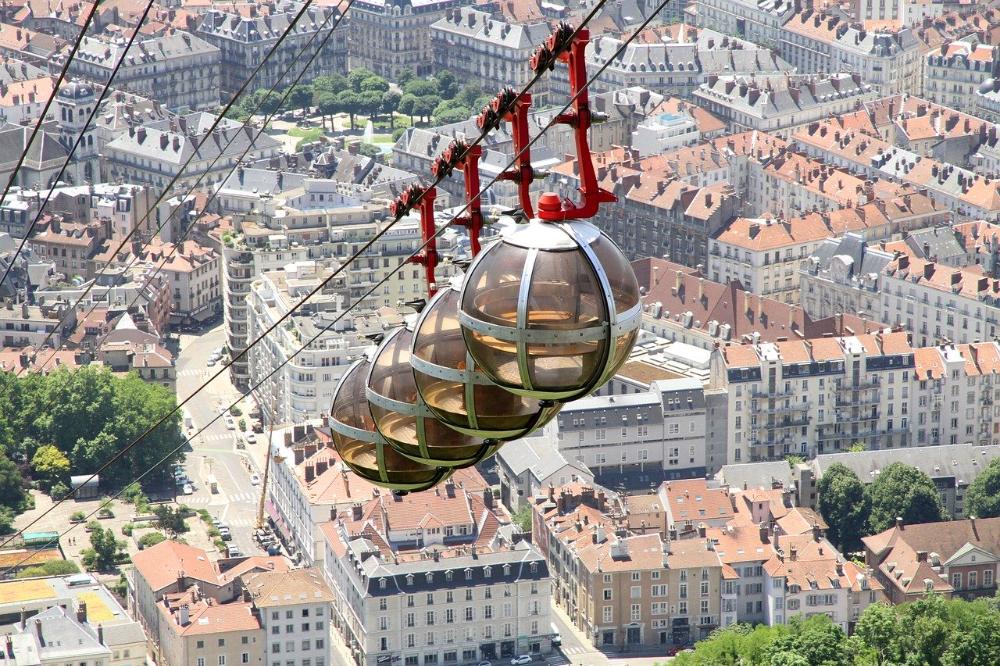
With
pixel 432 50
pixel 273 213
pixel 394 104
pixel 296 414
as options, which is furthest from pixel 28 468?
pixel 432 50

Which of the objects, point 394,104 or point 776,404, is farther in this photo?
point 394,104

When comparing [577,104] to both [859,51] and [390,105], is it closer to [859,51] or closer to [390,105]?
[390,105]

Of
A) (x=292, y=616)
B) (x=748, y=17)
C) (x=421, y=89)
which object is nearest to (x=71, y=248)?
(x=421, y=89)

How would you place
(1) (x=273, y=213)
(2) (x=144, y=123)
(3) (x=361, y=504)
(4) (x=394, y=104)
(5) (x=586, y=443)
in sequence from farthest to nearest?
(4) (x=394, y=104) < (2) (x=144, y=123) < (1) (x=273, y=213) < (5) (x=586, y=443) < (3) (x=361, y=504)

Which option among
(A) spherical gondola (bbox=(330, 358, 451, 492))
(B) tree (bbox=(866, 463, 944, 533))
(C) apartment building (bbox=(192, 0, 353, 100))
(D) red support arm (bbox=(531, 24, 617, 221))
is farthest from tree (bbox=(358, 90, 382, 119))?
(D) red support arm (bbox=(531, 24, 617, 221))

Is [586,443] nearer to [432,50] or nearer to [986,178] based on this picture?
[986,178]

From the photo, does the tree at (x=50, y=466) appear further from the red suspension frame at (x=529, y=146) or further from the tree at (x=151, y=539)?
the red suspension frame at (x=529, y=146)
